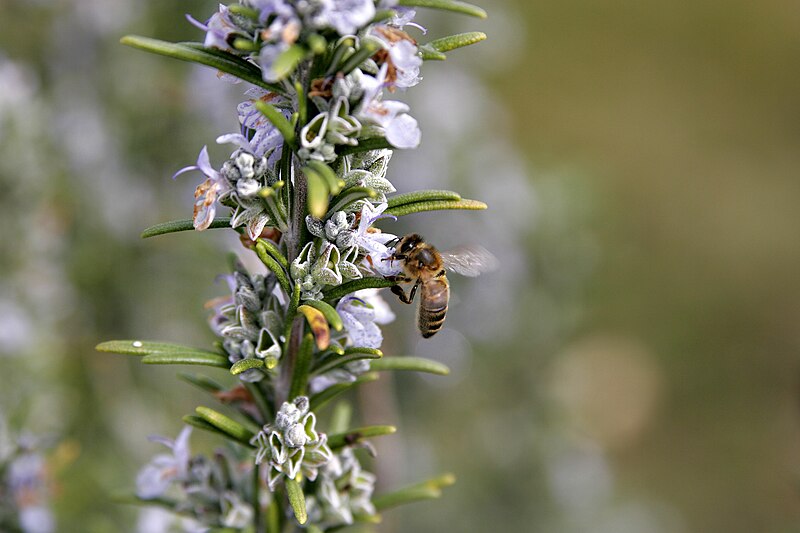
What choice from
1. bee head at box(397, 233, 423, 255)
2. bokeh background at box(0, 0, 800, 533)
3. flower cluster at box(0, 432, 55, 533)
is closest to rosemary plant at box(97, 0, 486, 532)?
bee head at box(397, 233, 423, 255)

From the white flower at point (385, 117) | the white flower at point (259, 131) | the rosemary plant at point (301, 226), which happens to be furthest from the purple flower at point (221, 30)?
the white flower at point (385, 117)

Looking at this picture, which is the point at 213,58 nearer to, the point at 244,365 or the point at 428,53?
the point at 428,53

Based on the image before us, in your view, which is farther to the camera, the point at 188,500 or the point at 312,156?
the point at 188,500

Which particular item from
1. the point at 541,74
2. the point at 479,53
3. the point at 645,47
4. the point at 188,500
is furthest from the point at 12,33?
the point at 645,47

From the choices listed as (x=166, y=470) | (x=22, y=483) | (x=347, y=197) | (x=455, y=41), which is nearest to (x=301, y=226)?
(x=347, y=197)

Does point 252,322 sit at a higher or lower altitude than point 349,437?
higher

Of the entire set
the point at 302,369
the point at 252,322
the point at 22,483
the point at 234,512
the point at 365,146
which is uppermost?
the point at 365,146

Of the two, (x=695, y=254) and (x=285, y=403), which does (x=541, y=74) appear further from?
(x=285, y=403)
